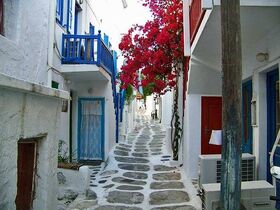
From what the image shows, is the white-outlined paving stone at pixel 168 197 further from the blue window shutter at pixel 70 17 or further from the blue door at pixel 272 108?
the blue window shutter at pixel 70 17

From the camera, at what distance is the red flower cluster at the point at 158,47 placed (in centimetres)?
993

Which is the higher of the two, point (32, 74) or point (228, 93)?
point (32, 74)

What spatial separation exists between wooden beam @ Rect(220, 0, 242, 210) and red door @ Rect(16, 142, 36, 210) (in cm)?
219

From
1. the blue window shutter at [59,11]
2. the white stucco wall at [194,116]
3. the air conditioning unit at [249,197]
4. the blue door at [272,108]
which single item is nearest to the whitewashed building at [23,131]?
the air conditioning unit at [249,197]

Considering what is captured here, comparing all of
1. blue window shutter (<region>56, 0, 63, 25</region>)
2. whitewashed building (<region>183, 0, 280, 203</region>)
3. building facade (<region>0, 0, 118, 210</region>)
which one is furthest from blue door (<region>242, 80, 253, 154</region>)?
blue window shutter (<region>56, 0, 63, 25</region>)

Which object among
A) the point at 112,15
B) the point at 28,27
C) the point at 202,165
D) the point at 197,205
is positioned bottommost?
the point at 197,205

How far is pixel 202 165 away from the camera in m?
6.53

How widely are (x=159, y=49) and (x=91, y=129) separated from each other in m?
3.95

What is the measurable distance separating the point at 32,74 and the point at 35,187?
4000 mm

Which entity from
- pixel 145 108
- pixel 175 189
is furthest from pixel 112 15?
pixel 145 108

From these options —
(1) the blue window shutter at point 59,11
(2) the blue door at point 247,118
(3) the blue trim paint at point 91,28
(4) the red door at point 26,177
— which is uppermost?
(3) the blue trim paint at point 91,28

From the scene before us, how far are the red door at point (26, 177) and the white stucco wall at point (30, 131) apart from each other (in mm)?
76

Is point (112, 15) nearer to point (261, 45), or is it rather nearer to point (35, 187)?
point (261, 45)

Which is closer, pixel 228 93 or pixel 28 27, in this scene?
pixel 228 93
